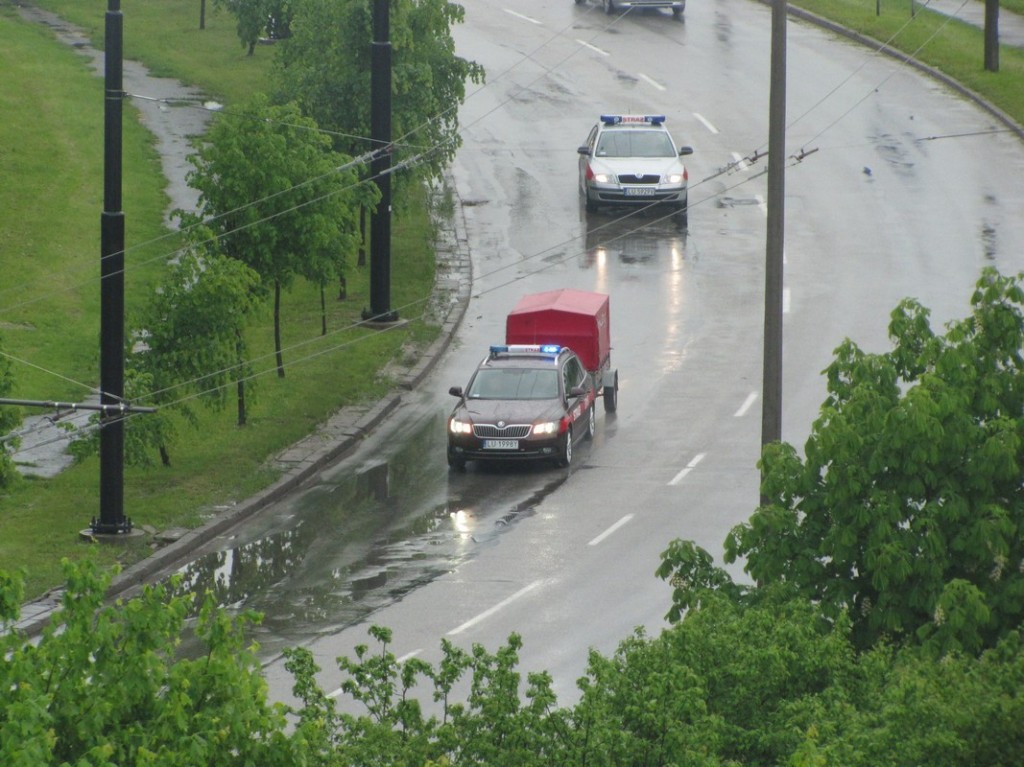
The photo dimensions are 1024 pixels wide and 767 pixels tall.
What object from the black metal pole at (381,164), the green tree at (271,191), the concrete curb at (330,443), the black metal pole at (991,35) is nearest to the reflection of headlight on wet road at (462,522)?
the concrete curb at (330,443)

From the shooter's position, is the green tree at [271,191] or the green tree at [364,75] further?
the green tree at [364,75]

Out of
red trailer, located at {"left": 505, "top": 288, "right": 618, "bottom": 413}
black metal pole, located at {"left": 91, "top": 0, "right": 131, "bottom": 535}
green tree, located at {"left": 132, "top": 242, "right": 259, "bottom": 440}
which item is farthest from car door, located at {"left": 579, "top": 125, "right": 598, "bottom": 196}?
black metal pole, located at {"left": 91, "top": 0, "right": 131, "bottom": 535}

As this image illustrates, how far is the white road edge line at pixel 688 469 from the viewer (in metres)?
24.8

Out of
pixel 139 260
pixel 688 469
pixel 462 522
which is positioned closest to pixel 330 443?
pixel 462 522

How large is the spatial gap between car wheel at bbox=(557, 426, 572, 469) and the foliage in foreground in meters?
12.0

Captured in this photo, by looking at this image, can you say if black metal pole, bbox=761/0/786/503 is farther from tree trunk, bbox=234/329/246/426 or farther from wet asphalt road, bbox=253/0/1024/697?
tree trunk, bbox=234/329/246/426

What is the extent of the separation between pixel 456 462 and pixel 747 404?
5.17 metres

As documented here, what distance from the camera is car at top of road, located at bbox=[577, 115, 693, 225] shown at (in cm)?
3800

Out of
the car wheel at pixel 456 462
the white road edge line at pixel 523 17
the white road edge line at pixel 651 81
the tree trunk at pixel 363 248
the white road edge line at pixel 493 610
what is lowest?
the white road edge line at pixel 493 610

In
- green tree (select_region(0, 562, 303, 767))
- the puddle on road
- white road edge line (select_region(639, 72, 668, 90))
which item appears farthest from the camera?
white road edge line (select_region(639, 72, 668, 90))

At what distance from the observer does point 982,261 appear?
34156 millimetres

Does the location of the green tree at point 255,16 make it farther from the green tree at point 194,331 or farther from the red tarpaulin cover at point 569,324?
the green tree at point 194,331

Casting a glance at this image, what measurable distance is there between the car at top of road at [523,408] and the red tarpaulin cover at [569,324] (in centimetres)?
54

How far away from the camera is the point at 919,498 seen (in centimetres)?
1297
